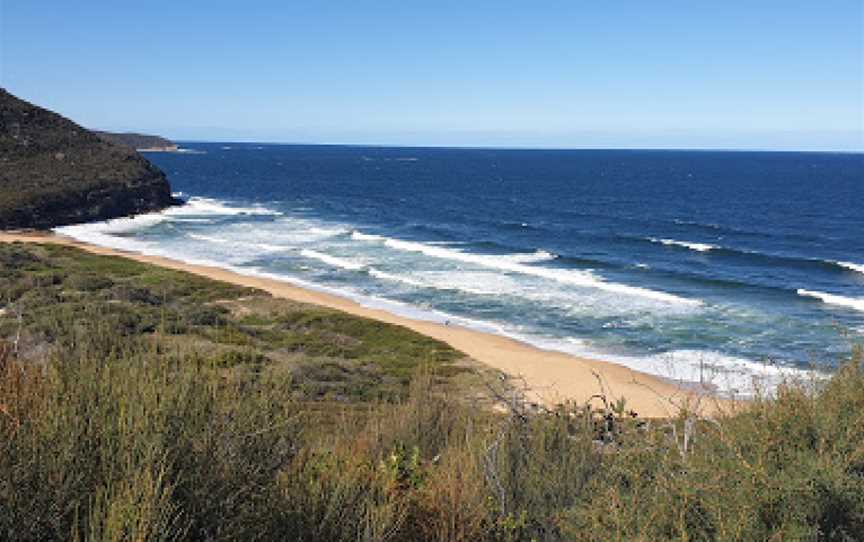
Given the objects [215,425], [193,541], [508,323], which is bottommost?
[508,323]

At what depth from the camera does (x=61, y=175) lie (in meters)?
67.8

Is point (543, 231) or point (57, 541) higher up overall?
point (57, 541)

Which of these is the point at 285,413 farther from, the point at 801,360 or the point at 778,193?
the point at 778,193

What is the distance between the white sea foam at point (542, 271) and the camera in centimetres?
3841

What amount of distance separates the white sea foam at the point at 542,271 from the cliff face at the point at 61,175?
2579 centimetres

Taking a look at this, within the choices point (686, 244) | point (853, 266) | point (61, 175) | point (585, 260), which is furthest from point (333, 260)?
point (61, 175)

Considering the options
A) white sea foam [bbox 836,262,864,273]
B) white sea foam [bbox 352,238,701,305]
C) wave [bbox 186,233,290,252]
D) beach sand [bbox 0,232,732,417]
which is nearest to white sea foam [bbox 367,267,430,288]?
beach sand [bbox 0,232,732,417]

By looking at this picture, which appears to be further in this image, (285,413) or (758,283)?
(758,283)

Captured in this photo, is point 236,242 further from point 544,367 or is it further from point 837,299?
point 837,299

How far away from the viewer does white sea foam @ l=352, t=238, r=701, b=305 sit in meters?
38.4

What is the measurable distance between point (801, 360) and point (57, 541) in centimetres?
2742

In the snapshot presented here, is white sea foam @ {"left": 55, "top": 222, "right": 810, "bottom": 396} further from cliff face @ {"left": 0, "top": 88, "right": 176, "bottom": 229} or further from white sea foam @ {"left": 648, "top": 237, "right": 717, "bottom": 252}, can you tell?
white sea foam @ {"left": 648, "top": 237, "right": 717, "bottom": 252}

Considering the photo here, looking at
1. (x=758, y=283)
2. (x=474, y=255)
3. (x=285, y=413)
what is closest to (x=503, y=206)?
(x=474, y=255)

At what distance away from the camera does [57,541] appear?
3949 millimetres
